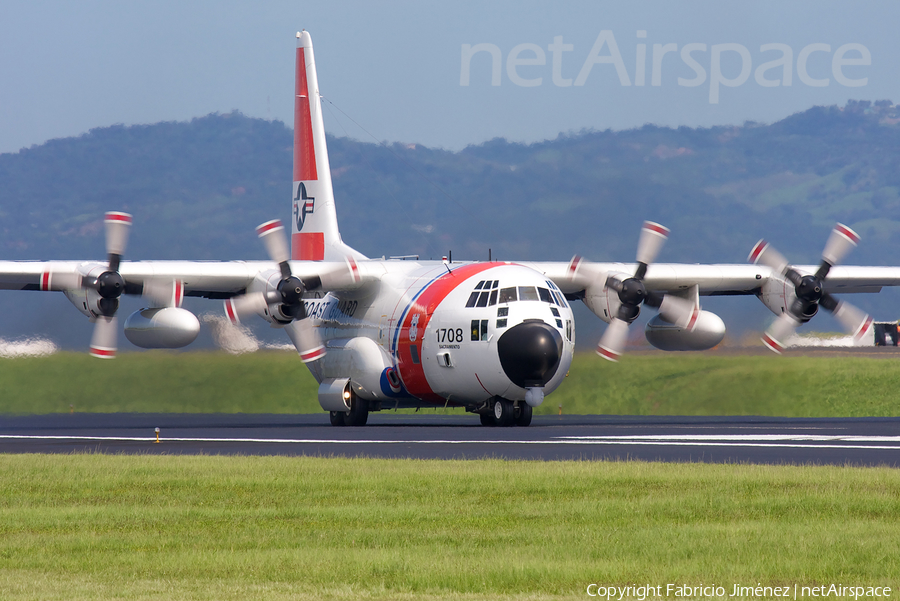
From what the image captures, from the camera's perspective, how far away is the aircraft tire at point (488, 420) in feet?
101

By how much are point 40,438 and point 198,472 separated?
11110 millimetres

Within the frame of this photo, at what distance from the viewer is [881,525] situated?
39.9 ft

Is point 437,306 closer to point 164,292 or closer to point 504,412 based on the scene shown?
point 504,412

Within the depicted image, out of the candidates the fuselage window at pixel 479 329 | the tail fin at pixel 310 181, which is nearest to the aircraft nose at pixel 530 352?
the fuselage window at pixel 479 329

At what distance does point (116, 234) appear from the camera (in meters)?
29.5

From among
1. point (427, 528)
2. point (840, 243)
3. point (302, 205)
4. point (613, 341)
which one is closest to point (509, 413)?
point (613, 341)

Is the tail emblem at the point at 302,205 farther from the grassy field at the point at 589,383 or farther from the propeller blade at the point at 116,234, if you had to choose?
the propeller blade at the point at 116,234

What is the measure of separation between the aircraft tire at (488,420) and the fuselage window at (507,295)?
11.2ft

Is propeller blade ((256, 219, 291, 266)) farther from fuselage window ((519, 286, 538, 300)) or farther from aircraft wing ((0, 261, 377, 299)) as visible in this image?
fuselage window ((519, 286, 538, 300))

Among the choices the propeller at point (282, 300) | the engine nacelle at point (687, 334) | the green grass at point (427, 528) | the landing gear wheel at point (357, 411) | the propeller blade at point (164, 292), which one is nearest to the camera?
the green grass at point (427, 528)

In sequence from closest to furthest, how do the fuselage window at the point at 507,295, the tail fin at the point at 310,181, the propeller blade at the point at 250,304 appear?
the fuselage window at the point at 507,295
the propeller blade at the point at 250,304
the tail fin at the point at 310,181

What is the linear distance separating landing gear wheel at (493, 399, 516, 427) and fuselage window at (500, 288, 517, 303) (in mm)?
2735

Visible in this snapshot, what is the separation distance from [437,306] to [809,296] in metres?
10.4

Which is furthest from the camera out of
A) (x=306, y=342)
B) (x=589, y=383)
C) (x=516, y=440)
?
(x=589, y=383)
